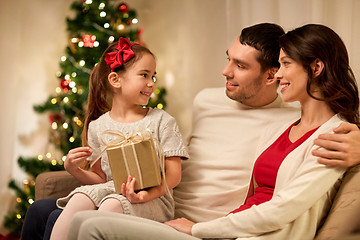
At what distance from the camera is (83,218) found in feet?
4.81

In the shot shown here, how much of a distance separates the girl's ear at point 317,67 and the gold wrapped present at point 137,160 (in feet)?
2.13

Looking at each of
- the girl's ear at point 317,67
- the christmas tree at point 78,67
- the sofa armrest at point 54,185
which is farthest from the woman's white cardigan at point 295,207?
the christmas tree at point 78,67

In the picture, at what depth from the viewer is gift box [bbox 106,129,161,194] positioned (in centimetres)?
175

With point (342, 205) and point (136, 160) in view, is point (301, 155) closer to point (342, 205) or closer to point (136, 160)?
point (342, 205)

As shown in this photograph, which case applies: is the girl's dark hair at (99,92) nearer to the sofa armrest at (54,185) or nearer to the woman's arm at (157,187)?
the sofa armrest at (54,185)

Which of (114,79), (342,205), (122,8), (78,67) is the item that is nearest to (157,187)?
(114,79)

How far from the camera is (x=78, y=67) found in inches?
126

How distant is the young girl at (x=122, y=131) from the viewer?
1820 mm

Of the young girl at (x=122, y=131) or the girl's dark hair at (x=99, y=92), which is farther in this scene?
the girl's dark hair at (x=99, y=92)

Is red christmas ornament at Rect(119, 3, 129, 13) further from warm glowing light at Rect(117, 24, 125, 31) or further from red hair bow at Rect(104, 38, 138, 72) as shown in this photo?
red hair bow at Rect(104, 38, 138, 72)

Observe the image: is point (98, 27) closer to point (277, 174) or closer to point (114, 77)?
point (114, 77)

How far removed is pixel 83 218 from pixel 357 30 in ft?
4.98

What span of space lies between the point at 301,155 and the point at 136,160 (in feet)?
2.04

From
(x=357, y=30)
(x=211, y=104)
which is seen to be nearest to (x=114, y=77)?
(x=211, y=104)
